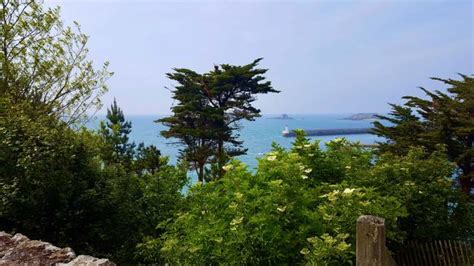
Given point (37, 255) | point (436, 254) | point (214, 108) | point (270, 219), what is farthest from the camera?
point (214, 108)

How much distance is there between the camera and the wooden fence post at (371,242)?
6.60 feet

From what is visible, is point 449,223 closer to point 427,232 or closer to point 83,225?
point 427,232

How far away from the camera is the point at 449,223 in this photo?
4480 millimetres

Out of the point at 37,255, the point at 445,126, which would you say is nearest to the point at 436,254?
the point at 37,255

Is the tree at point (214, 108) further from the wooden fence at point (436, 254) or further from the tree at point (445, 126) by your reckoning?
the wooden fence at point (436, 254)

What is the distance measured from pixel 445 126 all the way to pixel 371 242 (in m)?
8.35

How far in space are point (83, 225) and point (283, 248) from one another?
2.27m

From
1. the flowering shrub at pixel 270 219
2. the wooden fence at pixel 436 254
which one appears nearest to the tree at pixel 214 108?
the wooden fence at pixel 436 254

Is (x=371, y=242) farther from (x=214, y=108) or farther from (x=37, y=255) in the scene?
(x=214, y=108)

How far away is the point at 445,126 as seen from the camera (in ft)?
30.3

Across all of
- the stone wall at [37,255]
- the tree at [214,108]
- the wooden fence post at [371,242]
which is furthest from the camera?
the tree at [214,108]

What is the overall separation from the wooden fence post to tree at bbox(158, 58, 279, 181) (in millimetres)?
13768

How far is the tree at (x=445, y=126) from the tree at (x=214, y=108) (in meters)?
6.60

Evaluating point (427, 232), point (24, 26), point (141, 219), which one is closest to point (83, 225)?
point (141, 219)
